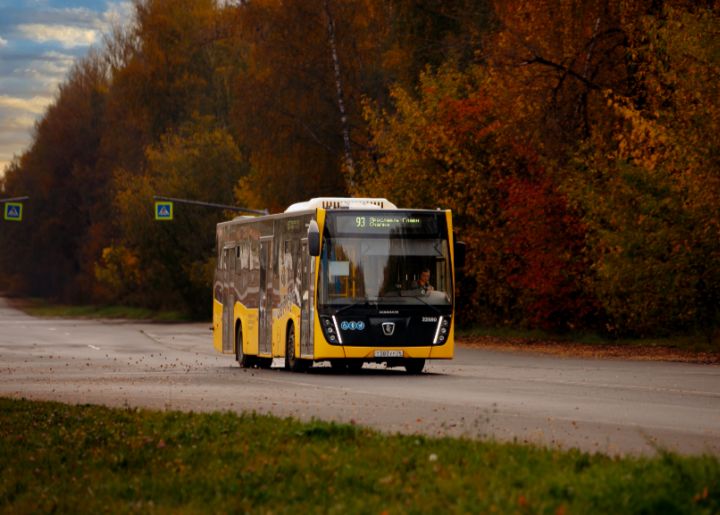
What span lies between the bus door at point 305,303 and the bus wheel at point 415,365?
2067mm

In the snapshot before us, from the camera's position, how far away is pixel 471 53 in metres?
57.8

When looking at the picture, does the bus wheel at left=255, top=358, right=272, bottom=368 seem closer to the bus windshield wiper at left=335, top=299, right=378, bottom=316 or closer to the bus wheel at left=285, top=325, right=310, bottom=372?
the bus wheel at left=285, top=325, right=310, bottom=372

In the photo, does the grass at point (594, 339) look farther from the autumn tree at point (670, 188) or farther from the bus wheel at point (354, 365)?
the bus wheel at point (354, 365)

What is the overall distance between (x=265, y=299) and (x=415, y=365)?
3.84 meters

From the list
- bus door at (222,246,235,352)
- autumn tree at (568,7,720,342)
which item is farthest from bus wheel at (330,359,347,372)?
autumn tree at (568,7,720,342)

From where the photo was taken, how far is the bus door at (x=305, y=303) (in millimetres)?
30266

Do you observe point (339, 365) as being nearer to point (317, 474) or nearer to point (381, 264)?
point (381, 264)

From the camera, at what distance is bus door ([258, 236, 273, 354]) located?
33250 mm

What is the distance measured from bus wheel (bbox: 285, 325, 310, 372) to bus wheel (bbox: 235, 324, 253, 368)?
3724mm

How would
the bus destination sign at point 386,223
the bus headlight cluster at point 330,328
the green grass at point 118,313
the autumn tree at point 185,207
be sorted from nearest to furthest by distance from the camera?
the bus headlight cluster at point 330,328 → the bus destination sign at point 386,223 → the autumn tree at point 185,207 → the green grass at point 118,313

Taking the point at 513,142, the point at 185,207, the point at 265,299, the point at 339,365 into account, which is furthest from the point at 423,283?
the point at 185,207

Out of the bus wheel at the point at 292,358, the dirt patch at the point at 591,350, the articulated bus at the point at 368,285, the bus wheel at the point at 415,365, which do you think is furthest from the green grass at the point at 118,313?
the articulated bus at the point at 368,285

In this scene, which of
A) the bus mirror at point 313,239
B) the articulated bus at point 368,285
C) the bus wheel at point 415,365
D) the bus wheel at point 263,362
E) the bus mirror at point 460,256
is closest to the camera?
the bus mirror at point 313,239

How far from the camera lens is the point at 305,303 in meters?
30.5
